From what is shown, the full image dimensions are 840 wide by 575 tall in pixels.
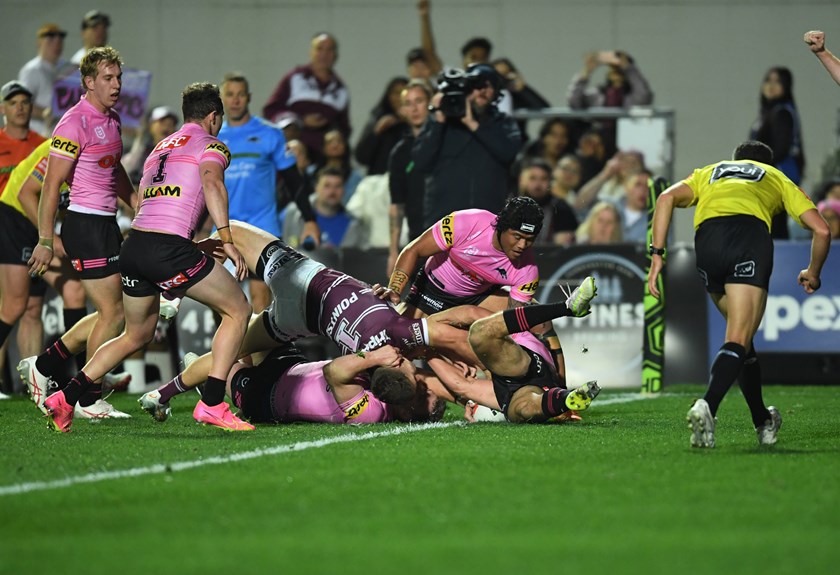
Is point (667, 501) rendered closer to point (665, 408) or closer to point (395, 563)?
point (395, 563)

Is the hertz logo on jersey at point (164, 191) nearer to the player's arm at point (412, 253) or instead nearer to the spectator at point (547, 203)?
the player's arm at point (412, 253)

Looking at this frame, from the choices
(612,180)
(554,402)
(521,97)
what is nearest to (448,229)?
(554,402)

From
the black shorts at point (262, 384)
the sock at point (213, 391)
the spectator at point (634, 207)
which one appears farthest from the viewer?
the spectator at point (634, 207)

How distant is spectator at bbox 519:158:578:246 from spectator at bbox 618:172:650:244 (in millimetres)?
523

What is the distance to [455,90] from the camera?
38.5 feet

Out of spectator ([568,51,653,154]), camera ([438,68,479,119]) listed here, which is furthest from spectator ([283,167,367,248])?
camera ([438,68,479,119])

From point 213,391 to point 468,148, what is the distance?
4.39 metres

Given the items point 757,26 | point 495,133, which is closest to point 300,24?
point 757,26

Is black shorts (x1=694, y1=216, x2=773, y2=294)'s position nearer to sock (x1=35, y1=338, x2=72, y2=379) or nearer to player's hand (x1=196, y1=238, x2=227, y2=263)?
player's hand (x1=196, y1=238, x2=227, y2=263)

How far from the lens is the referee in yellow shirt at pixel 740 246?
7.44 metres

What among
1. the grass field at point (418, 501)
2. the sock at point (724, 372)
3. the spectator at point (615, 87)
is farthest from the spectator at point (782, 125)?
the sock at point (724, 372)

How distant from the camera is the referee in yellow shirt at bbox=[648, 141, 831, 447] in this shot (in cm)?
744

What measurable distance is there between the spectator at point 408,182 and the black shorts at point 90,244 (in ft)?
12.6

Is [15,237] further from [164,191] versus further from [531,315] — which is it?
[531,315]
